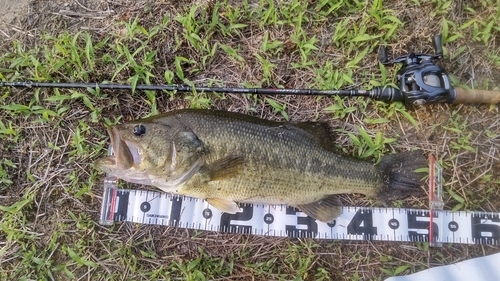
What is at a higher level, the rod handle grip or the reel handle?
the reel handle

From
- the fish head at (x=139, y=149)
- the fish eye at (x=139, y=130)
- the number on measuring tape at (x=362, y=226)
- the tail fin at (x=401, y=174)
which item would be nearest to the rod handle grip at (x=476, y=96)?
the tail fin at (x=401, y=174)

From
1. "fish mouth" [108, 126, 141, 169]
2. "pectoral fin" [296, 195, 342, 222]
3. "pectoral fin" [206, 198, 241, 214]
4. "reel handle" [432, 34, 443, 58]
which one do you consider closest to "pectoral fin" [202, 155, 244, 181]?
"pectoral fin" [206, 198, 241, 214]

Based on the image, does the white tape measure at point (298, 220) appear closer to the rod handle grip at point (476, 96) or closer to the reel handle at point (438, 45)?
the rod handle grip at point (476, 96)

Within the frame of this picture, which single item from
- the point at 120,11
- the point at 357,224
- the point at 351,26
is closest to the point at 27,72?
the point at 120,11

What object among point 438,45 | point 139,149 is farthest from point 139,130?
point 438,45

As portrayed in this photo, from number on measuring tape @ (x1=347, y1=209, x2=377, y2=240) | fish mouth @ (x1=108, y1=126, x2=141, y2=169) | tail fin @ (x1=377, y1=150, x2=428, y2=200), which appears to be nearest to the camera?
fish mouth @ (x1=108, y1=126, x2=141, y2=169)

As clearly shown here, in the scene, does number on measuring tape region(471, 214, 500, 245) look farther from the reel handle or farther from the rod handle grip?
the reel handle
